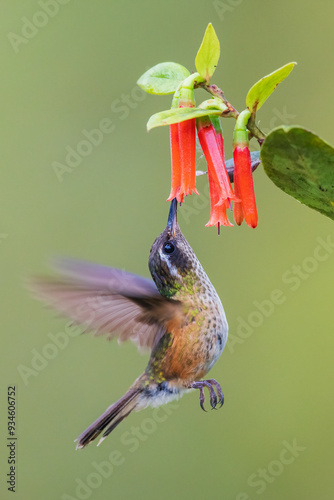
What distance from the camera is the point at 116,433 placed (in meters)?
3.07

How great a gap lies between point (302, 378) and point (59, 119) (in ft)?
6.13

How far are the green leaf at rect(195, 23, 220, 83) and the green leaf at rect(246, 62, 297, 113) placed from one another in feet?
0.27

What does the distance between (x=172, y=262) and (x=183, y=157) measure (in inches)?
18.2

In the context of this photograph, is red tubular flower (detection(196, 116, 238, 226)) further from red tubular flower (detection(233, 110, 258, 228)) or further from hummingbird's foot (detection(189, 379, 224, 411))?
hummingbird's foot (detection(189, 379, 224, 411))

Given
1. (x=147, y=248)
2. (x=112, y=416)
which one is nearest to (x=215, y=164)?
(x=112, y=416)

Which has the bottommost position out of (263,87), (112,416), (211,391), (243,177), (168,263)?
(112,416)

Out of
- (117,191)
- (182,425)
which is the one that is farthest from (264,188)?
(182,425)

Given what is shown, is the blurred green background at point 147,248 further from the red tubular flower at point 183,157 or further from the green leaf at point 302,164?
the green leaf at point 302,164

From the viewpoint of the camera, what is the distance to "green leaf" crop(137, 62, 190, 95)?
1083 mm

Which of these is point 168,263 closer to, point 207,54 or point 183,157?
point 183,157

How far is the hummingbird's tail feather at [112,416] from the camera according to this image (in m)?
1.53

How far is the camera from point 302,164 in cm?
89

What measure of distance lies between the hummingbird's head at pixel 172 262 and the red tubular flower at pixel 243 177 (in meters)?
0.41

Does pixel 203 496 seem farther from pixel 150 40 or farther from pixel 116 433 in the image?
pixel 150 40
